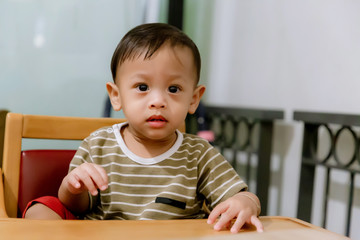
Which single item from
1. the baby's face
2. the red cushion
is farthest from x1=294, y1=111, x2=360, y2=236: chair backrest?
the red cushion

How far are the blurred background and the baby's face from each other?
3.29 feet

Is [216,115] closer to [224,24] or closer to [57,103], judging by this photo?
[224,24]

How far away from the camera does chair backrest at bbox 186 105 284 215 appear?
6.44 ft

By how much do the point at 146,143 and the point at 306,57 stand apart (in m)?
1.15

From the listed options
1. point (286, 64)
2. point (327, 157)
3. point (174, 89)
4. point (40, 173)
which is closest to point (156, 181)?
point (174, 89)

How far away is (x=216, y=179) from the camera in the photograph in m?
0.83

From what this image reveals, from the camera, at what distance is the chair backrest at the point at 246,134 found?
196 cm

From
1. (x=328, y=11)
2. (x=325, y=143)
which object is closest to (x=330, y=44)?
(x=328, y=11)

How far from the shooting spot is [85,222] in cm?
59

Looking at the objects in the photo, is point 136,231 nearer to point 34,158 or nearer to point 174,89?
point 174,89

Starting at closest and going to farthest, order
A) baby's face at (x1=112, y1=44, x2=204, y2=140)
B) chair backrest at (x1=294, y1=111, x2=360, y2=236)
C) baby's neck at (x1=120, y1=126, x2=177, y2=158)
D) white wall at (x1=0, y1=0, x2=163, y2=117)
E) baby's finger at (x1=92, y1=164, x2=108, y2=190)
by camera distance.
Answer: baby's finger at (x1=92, y1=164, x2=108, y2=190) < baby's face at (x1=112, y1=44, x2=204, y2=140) < baby's neck at (x1=120, y1=126, x2=177, y2=158) < chair backrest at (x1=294, y1=111, x2=360, y2=236) < white wall at (x1=0, y1=0, x2=163, y2=117)

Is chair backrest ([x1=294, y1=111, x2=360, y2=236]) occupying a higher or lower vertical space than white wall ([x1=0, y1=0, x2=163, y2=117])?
lower

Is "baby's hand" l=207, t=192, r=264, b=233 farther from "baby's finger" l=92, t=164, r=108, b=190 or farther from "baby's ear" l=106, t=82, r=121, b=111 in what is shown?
"baby's ear" l=106, t=82, r=121, b=111

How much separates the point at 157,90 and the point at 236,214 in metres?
0.26
